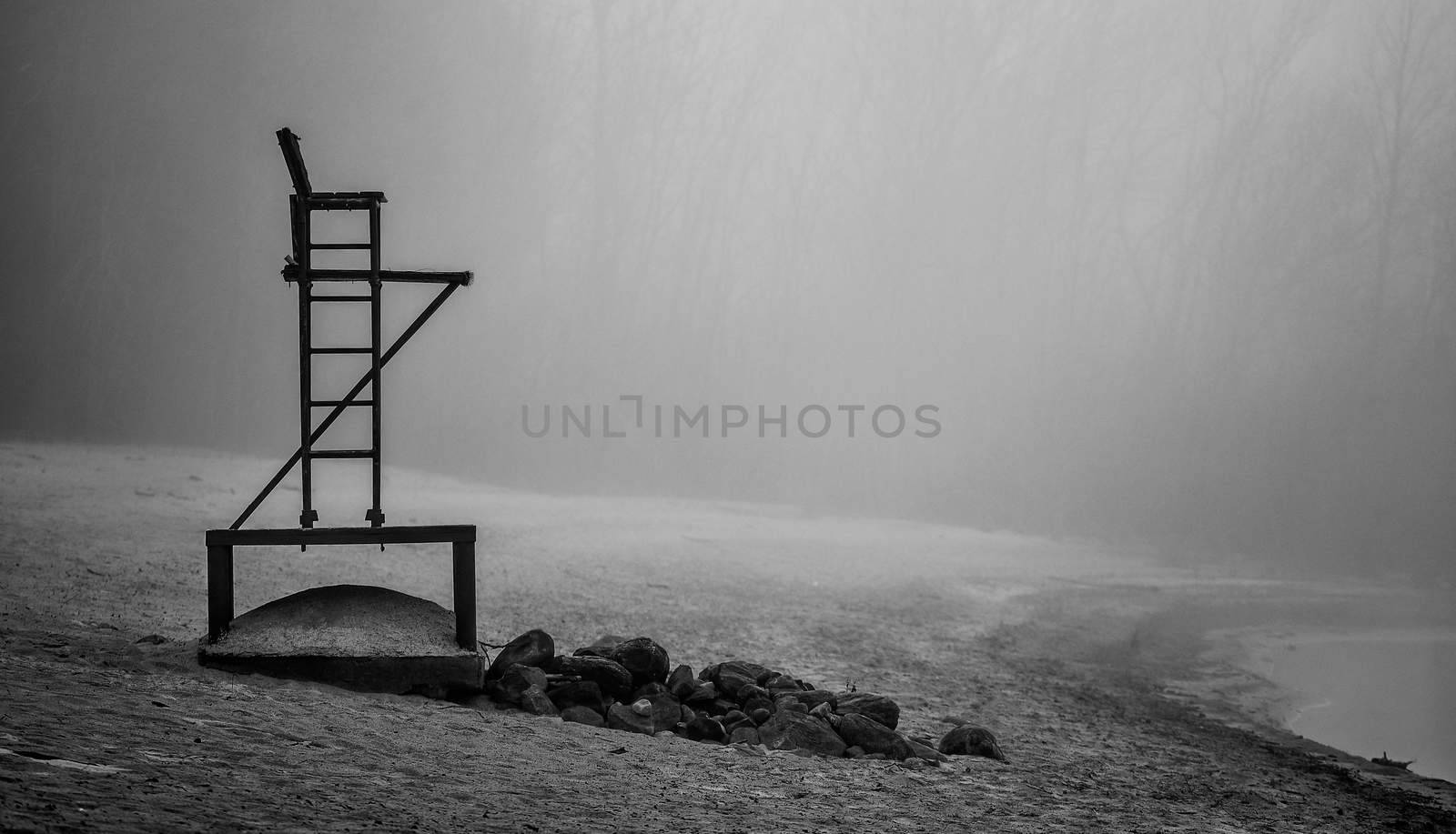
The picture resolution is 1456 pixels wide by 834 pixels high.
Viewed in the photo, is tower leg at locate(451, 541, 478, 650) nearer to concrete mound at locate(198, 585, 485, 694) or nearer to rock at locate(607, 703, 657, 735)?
concrete mound at locate(198, 585, 485, 694)

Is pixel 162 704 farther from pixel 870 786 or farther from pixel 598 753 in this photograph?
pixel 870 786

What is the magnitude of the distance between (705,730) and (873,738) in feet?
3.35

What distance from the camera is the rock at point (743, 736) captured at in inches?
250

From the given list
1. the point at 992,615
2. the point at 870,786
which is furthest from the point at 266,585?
the point at 992,615

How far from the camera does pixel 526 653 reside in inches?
277

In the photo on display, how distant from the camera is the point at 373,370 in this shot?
20.4ft

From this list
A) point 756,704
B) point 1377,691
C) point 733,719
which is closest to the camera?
point 733,719

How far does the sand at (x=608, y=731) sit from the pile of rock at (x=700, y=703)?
293 millimetres

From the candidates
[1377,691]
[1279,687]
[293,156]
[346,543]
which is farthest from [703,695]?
[1377,691]

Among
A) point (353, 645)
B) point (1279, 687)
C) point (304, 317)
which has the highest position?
point (304, 317)

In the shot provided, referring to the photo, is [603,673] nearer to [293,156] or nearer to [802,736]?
[802,736]

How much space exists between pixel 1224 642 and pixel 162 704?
13738mm

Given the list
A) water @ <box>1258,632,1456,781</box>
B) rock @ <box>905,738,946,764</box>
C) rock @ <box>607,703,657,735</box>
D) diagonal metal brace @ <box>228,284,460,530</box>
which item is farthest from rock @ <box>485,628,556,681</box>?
water @ <box>1258,632,1456,781</box>

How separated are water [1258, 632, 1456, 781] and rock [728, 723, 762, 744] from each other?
6.15 m
